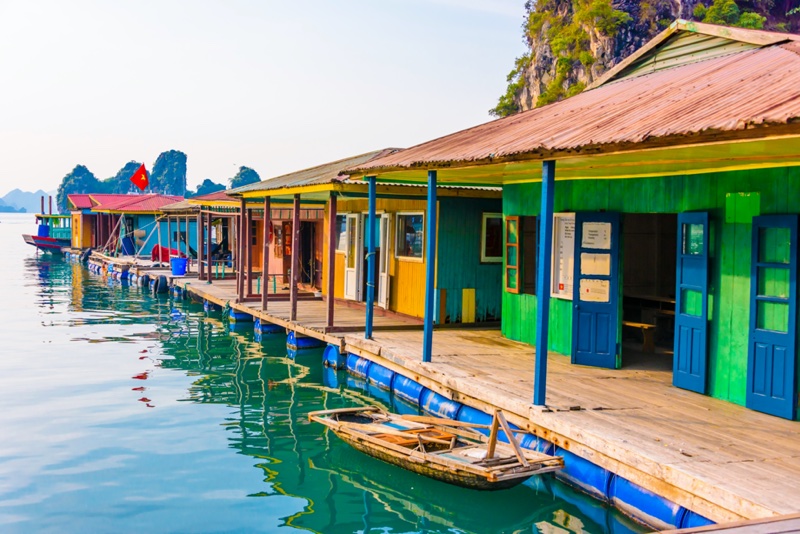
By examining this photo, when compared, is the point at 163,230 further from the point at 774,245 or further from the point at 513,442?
the point at 774,245

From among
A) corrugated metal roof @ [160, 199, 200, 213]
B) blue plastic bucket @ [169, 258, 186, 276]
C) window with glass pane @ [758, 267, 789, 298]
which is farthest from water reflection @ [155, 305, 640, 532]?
blue plastic bucket @ [169, 258, 186, 276]

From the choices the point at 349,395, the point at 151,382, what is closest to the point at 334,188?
the point at 349,395

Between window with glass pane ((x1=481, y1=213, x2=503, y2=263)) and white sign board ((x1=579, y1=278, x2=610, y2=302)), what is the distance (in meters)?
4.99

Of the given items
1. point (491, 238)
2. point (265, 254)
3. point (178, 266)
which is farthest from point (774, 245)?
point (178, 266)

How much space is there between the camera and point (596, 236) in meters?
11.6

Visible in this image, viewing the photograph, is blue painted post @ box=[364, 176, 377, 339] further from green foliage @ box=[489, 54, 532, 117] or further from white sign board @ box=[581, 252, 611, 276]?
green foliage @ box=[489, 54, 532, 117]

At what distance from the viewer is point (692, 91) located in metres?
9.26

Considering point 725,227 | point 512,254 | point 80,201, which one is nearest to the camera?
point 725,227

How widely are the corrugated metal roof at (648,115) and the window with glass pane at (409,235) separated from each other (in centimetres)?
327

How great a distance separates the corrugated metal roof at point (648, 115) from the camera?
6.94 metres

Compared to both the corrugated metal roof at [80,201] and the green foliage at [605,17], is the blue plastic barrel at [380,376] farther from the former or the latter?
the green foliage at [605,17]

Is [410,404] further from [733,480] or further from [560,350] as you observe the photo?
[733,480]

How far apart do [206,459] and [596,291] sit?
601cm

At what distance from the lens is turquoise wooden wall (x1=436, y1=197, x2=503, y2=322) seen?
643 inches
